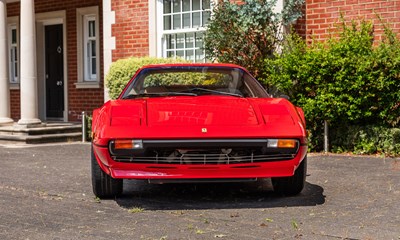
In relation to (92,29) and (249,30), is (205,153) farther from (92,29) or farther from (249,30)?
(92,29)

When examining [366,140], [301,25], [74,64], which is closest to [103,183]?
[366,140]

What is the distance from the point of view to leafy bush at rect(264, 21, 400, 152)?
9.16m

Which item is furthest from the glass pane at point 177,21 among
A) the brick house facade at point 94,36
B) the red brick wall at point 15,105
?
the red brick wall at point 15,105

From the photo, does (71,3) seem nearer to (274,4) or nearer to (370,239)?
(274,4)

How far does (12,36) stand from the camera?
19.0 m

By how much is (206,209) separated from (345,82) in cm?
467

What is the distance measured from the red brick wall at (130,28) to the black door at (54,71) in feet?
12.3

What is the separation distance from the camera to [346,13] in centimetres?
1127

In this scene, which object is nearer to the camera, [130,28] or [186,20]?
[186,20]

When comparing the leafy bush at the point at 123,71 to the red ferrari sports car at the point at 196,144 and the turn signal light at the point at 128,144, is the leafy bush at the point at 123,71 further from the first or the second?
the turn signal light at the point at 128,144

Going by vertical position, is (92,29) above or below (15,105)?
above

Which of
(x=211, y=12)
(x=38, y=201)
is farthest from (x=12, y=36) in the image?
(x=38, y=201)

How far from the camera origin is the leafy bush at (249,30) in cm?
1112

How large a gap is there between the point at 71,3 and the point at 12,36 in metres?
3.32
